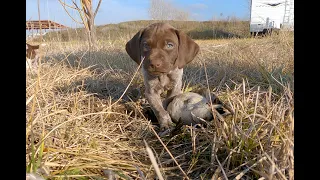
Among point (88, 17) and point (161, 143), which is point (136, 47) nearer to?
point (161, 143)

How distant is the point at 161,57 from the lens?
9.00ft

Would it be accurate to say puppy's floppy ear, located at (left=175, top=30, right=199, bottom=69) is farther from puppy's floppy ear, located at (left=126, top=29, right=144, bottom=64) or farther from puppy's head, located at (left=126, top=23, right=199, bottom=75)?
puppy's floppy ear, located at (left=126, top=29, right=144, bottom=64)

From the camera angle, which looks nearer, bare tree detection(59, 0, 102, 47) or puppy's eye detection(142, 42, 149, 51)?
puppy's eye detection(142, 42, 149, 51)

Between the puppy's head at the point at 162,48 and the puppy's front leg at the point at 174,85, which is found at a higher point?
the puppy's head at the point at 162,48

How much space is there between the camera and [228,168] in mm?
1598

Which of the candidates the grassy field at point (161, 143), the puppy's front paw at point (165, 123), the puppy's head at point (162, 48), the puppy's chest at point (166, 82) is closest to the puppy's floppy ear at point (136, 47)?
the puppy's head at point (162, 48)

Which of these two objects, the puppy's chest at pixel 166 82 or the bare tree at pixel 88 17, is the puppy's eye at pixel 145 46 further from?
the bare tree at pixel 88 17

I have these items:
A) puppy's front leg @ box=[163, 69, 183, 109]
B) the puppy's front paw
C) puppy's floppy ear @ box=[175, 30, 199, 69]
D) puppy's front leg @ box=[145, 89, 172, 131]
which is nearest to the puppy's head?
puppy's floppy ear @ box=[175, 30, 199, 69]

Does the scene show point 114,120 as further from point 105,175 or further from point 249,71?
point 249,71

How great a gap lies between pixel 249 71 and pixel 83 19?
15.1ft

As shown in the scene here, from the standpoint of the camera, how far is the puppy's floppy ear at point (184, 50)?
2.92 meters

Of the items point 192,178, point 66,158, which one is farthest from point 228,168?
point 66,158

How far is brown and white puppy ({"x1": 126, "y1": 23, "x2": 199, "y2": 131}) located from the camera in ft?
8.94

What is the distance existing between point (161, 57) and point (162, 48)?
0.15 meters
